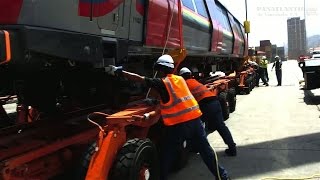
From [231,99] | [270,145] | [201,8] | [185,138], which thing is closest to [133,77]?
[185,138]

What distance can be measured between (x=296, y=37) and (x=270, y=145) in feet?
343

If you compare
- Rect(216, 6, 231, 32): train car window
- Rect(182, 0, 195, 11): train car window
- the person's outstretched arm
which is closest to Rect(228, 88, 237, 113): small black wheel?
Rect(216, 6, 231, 32): train car window

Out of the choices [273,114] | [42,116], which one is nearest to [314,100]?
[273,114]

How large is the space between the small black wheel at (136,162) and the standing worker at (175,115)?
414 mm

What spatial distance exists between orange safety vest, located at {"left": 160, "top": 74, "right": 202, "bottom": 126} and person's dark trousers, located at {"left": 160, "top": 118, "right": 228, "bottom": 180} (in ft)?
0.31

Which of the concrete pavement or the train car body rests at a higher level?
the train car body

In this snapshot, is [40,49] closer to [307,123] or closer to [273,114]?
[307,123]

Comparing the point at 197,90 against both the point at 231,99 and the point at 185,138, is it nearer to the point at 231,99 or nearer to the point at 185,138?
the point at 185,138

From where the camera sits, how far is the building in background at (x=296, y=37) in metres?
92.9

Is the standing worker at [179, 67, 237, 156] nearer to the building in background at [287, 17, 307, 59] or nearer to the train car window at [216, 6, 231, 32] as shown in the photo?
the train car window at [216, 6, 231, 32]

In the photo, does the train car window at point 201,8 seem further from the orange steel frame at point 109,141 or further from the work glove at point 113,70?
the orange steel frame at point 109,141

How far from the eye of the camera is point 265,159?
7457 millimetres

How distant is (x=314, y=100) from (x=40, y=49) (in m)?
13.6

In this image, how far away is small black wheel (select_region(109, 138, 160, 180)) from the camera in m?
4.69
